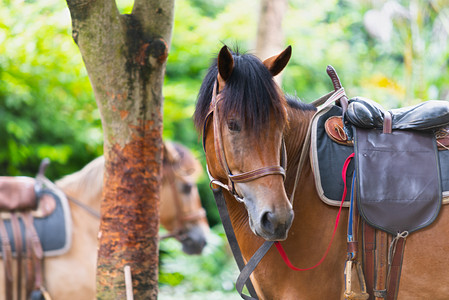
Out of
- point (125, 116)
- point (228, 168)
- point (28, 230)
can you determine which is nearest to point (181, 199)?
point (28, 230)

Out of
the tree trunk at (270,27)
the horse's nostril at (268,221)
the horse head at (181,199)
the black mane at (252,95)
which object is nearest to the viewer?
the horse's nostril at (268,221)

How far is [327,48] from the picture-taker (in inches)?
312

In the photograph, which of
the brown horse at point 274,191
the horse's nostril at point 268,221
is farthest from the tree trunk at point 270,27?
the horse's nostril at point 268,221

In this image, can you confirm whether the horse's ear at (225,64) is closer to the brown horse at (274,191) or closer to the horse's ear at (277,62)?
the brown horse at (274,191)

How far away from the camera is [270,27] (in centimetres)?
579

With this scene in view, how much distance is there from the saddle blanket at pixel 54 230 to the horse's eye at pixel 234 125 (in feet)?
7.32

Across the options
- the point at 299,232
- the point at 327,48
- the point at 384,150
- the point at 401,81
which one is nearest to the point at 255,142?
the point at 299,232

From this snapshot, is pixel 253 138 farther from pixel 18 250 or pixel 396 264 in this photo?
pixel 18 250

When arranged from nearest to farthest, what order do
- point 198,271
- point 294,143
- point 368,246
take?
point 368,246, point 294,143, point 198,271

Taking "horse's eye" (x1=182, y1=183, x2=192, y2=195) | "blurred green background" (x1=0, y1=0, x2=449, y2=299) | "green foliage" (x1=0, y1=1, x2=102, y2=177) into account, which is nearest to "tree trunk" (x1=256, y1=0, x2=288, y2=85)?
"blurred green background" (x1=0, y1=0, x2=449, y2=299)

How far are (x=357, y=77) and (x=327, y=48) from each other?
97cm

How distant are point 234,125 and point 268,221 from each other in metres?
0.44

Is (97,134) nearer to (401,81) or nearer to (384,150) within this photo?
(384,150)

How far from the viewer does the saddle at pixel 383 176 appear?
2.06 metres
